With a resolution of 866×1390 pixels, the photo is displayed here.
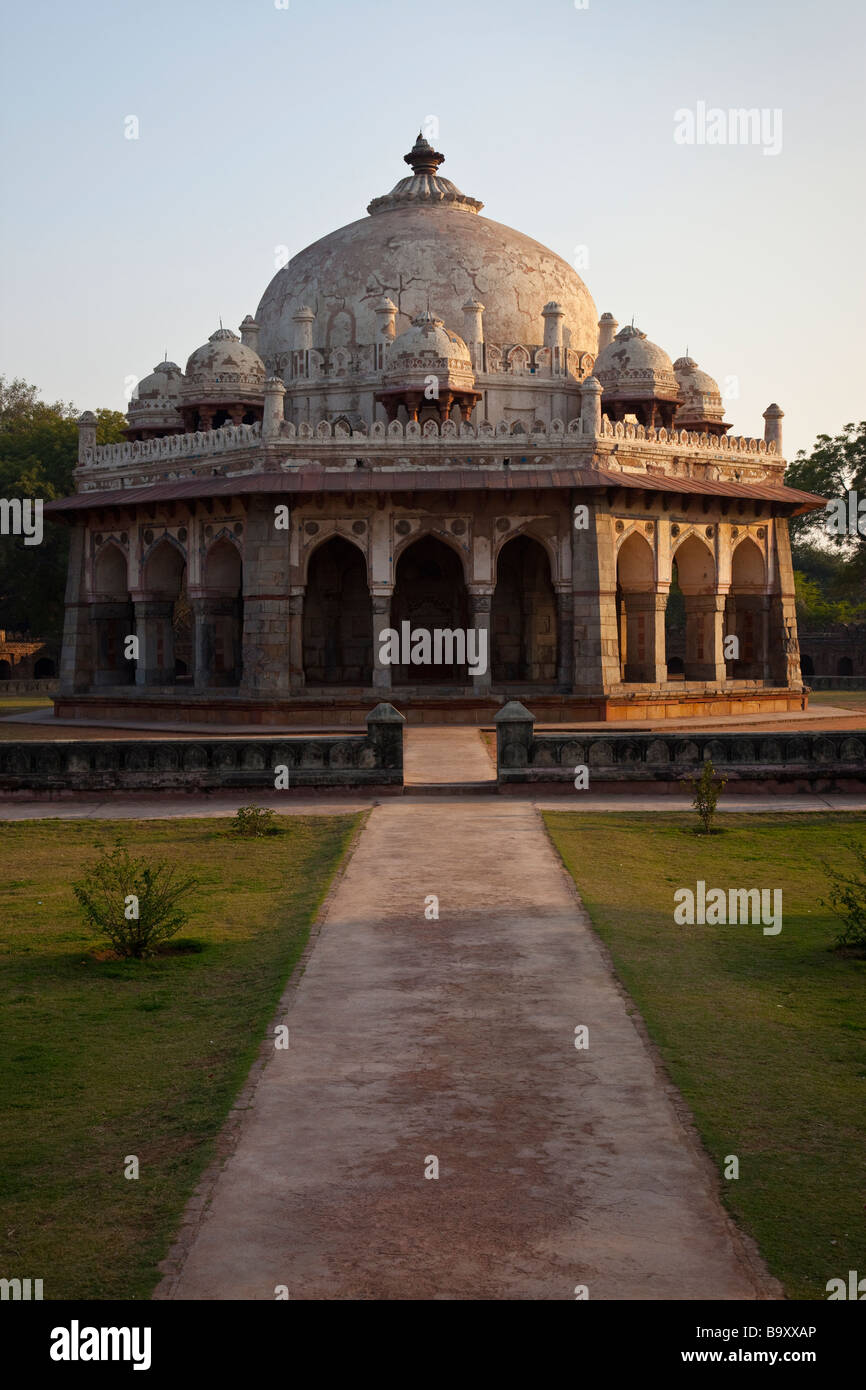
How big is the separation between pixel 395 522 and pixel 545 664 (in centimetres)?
608

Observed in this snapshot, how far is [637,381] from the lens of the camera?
105 ft

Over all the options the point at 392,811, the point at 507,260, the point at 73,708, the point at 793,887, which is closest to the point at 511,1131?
the point at 793,887

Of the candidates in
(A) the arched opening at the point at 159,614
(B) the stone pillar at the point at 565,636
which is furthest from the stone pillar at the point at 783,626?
(A) the arched opening at the point at 159,614

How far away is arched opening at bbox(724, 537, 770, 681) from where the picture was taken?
33375mm

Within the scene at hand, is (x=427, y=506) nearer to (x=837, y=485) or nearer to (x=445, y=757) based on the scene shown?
(x=445, y=757)

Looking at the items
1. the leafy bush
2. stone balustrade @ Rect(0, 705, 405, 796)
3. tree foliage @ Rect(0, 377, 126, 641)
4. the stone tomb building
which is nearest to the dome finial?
the stone tomb building

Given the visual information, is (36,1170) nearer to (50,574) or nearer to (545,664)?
(545,664)

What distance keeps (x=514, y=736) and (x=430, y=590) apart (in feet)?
51.1

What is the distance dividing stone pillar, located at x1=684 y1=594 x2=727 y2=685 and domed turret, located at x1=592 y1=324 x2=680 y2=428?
4235 mm

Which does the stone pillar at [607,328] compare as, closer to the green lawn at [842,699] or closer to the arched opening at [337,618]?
the arched opening at [337,618]

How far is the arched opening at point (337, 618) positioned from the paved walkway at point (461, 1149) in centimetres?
2328

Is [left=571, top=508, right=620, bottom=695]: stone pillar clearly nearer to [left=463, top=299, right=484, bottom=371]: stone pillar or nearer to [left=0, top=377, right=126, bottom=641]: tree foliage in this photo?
[left=463, top=299, right=484, bottom=371]: stone pillar

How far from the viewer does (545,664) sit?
1296 inches

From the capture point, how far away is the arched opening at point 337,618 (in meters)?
33.0
